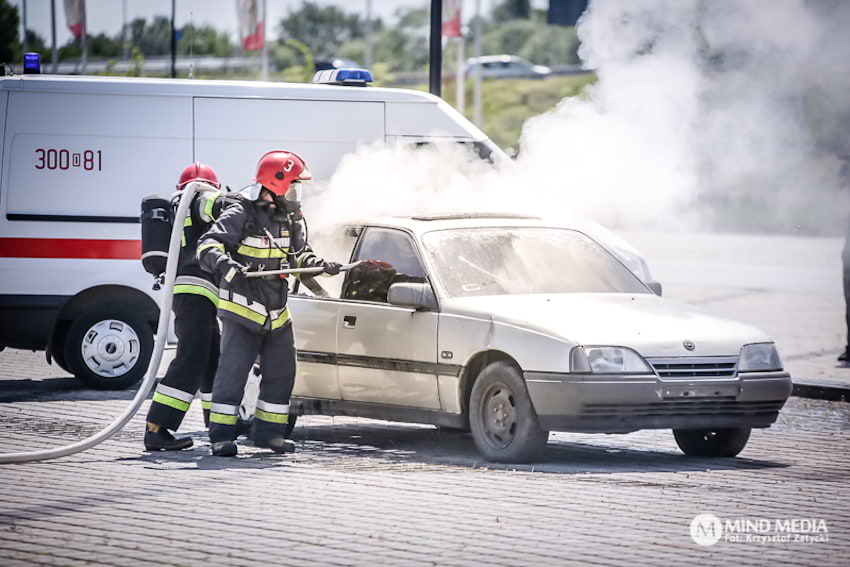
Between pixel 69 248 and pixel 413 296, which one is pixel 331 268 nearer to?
pixel 413 296

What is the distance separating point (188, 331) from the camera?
9.56 metres

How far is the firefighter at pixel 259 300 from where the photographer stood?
916cm

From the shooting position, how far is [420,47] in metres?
89.2

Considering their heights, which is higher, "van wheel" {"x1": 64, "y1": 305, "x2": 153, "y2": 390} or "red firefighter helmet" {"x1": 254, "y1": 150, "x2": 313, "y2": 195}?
"red firefighter helmet" {"x1": 254, "y1": 150, "x2": 313, "y2": 195}

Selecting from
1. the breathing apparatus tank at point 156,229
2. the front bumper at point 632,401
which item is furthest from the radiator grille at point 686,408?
the breathing apparatus tank at point 156,229

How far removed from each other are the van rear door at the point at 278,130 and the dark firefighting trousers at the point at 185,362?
10.5 ft

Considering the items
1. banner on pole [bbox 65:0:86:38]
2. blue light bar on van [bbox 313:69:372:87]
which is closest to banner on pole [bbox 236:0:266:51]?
banner on pole [bbox 65:0:86:38]

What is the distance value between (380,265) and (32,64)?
4925mm

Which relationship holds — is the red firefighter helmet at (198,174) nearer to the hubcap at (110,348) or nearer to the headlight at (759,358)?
the hubcap at (110,348)

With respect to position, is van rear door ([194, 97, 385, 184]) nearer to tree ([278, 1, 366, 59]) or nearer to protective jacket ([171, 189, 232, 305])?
protective jacket ([171, 189, 232, 305])

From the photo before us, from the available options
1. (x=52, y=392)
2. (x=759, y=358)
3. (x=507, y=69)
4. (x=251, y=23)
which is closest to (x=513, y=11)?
(x=507, y=69)

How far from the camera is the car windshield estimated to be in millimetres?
9508

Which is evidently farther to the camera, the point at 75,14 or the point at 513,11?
the point at 513,11

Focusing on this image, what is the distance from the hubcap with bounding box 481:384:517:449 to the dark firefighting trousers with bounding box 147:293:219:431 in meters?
1.85
